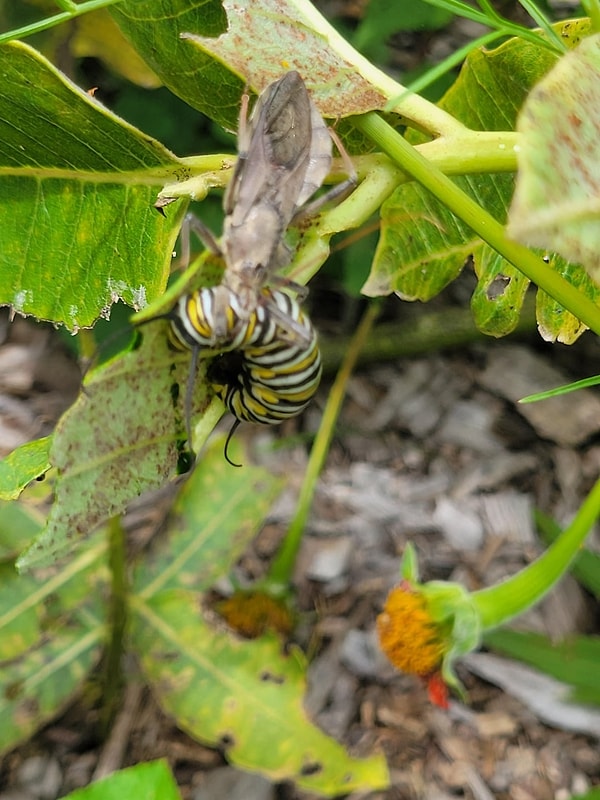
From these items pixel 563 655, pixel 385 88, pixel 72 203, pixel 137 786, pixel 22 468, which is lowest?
pixel 563 655

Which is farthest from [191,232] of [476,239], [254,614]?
[254,614]

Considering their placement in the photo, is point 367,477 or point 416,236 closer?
point 416,236

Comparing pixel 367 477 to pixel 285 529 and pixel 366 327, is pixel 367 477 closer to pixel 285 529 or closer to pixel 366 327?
pixel 285 529

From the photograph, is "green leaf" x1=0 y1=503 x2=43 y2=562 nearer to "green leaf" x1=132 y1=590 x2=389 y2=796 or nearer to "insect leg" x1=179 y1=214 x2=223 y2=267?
"green leaf" x1=132 y1=590 x2=389 y2=796

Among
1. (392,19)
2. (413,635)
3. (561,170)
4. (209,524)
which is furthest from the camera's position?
(392,19)

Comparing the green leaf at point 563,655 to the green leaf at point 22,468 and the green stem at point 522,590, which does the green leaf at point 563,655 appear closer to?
the green stem at point 522,590

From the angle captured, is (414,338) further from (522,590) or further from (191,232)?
(191,232)

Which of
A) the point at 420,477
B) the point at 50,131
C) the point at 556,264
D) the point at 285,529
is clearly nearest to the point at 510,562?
the point at 420,477

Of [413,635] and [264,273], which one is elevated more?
[264,273]
